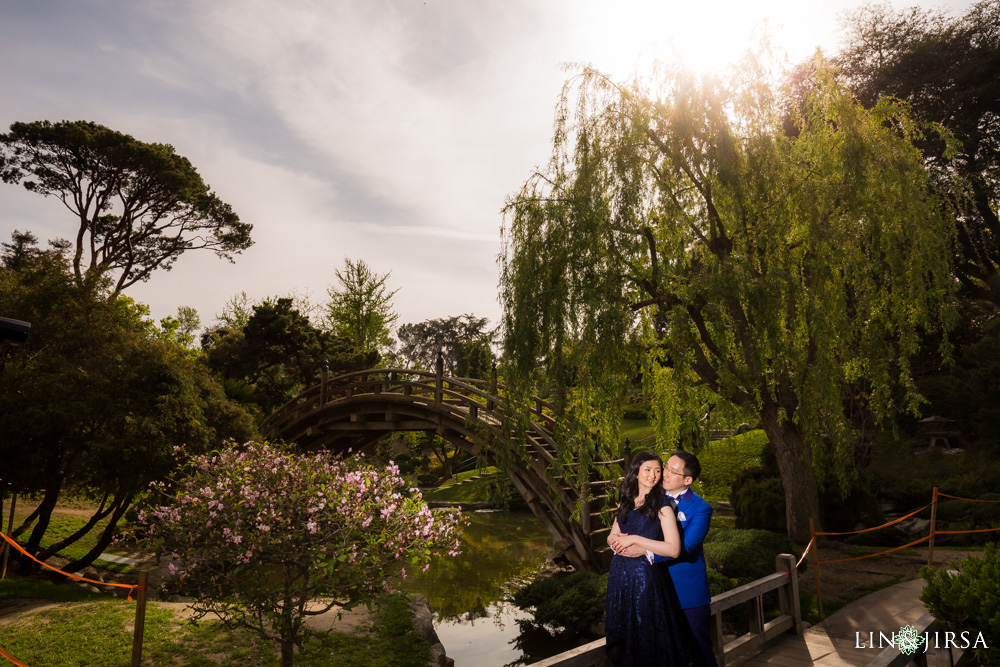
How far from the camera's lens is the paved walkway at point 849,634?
20.8 ft

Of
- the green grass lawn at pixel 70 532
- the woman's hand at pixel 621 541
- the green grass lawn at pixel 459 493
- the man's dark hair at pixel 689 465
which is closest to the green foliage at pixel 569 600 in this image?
the woman's hand at pixel 621 541

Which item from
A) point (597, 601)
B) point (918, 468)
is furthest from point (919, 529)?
point (597, 601)

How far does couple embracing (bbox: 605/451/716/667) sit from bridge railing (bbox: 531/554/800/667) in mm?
528

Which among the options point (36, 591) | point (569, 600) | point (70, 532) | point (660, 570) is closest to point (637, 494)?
point (660, 570)

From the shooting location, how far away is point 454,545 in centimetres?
897

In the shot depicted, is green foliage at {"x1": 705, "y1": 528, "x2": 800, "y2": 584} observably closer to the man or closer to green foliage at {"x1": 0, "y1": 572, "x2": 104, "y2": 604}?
the man

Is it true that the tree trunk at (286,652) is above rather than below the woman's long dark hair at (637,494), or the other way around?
below

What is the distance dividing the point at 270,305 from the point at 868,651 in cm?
2249

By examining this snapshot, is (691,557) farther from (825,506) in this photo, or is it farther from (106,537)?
(106,537)

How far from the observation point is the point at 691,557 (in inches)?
155

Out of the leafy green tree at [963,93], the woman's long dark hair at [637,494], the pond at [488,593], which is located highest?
the leafy green tree at [963,93]

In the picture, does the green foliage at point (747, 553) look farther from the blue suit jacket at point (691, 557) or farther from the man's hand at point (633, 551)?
the man's hand at point (633, 551)

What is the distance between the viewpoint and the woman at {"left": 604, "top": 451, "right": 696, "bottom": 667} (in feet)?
12.7

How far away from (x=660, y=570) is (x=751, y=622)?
3475 mm
